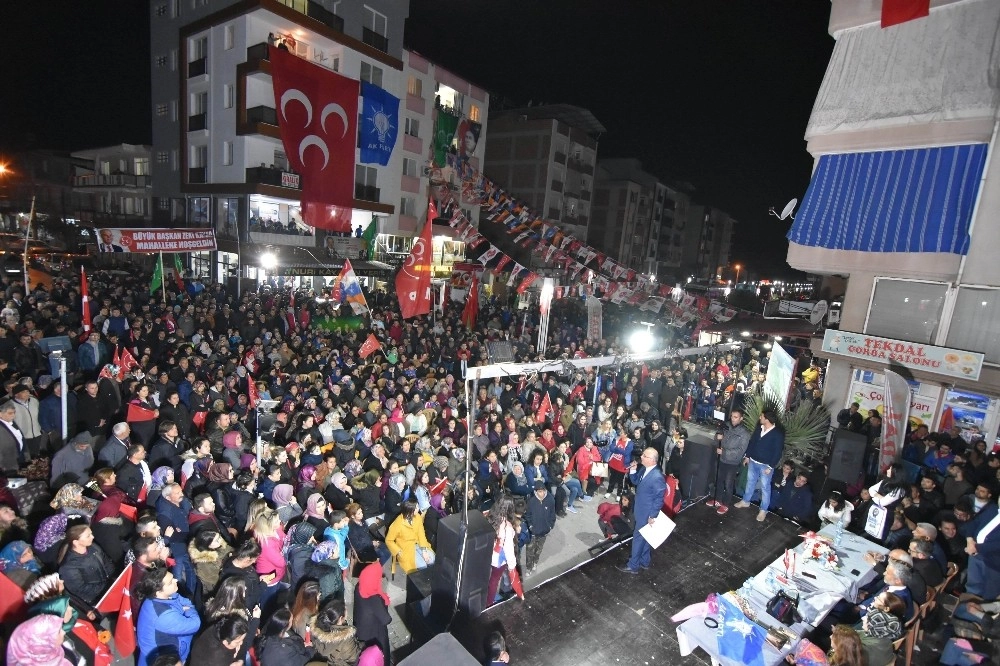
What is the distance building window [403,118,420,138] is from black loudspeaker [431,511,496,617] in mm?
30223

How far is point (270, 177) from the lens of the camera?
78.8 feet

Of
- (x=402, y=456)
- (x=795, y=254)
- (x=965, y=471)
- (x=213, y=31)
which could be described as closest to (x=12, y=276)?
(x=213, y=31)

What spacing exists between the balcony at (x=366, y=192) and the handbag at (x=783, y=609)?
27.4 m

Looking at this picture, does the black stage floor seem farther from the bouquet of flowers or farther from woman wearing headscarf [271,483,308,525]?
woman wearing headscarf [271,483,308,525]

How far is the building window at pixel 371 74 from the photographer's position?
2802 centimetres

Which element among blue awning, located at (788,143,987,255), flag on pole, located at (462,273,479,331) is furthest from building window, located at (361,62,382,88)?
blue awning, located at (788,143,987,255)

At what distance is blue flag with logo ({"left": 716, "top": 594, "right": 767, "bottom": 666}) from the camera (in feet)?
16.4

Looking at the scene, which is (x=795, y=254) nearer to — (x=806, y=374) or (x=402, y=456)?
(x=806, y=374)

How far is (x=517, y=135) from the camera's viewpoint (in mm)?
42500

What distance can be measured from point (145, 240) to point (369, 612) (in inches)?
581

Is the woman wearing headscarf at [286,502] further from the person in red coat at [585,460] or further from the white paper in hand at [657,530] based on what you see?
the person in red coat at [585,460]

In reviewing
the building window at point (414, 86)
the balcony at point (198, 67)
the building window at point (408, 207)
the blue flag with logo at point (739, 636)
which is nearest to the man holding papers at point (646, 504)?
the blue flag with logo at point (739, 636)

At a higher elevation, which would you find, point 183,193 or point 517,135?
point 517,135

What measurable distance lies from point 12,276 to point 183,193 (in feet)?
30.5
